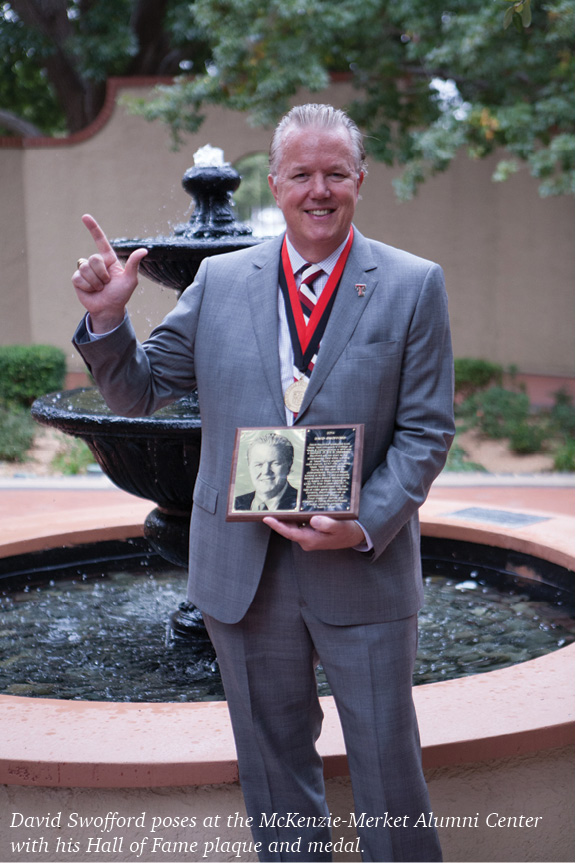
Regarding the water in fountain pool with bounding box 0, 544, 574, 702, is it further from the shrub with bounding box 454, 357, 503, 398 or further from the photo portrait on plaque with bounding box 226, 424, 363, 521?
the shrub with bounding box 454, 357, 503, 398

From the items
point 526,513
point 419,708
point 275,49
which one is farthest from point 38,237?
point 419,708

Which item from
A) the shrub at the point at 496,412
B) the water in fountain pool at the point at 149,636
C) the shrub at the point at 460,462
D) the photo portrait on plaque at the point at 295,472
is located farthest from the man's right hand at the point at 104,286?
the shrub at the point at 496,412

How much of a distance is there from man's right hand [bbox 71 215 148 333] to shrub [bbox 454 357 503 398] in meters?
9.50

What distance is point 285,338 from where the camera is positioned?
7.51ft

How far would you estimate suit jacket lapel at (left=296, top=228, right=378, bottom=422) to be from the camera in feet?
7.20

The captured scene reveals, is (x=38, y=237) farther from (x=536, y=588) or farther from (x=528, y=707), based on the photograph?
(x=528, y=707)

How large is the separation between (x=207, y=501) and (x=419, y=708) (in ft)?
3.46

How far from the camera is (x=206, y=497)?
2.35 metres

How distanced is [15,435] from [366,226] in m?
6.56

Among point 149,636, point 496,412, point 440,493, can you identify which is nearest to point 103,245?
point 149,636

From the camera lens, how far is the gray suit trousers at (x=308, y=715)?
2223 millimetres

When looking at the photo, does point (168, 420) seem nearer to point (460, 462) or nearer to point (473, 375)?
point (460, 462)

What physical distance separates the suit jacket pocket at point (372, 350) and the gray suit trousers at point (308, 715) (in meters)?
0.47

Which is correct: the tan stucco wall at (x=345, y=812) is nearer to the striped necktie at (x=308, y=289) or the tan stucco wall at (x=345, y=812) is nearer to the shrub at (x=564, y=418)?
the striped necktie at (x=308, y=289)
